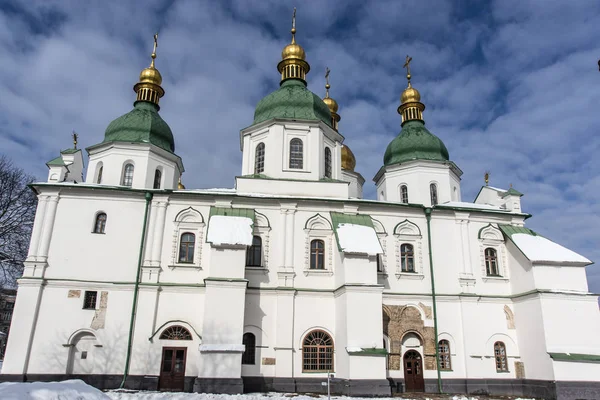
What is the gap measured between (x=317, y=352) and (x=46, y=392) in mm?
11794

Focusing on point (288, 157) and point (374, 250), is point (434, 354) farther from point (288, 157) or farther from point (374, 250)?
point (288, 157)

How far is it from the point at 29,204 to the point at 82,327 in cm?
959

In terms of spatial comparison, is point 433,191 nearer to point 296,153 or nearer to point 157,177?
point 296,153

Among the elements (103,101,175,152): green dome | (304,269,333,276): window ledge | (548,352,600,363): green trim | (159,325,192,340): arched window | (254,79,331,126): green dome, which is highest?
(254,79,331,126): green dome

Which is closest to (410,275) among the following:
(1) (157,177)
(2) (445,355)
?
(2) (445,355)

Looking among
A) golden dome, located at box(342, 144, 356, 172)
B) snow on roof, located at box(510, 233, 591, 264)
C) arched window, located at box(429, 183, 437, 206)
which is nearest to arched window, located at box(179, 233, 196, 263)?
arched window, located at box(429, 183, 437, 206)

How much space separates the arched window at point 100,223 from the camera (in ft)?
57.9

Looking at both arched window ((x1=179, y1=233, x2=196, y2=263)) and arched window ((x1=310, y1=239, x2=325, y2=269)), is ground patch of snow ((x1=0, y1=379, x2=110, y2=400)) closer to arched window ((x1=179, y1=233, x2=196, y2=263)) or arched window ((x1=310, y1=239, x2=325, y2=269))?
arched window ((x1=179, y1=233, x2=196, y2=263))

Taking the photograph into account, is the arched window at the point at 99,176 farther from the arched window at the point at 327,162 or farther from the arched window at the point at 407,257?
the arched window at the point at 407,257

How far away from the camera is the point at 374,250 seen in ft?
55.8

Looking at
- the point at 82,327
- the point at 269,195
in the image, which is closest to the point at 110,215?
the point at 82,327

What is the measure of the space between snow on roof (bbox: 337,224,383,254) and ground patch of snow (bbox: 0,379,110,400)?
1082 centimetres

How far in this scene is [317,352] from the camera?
1694 cm

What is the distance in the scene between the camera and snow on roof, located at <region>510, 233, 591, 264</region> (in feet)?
59.0
